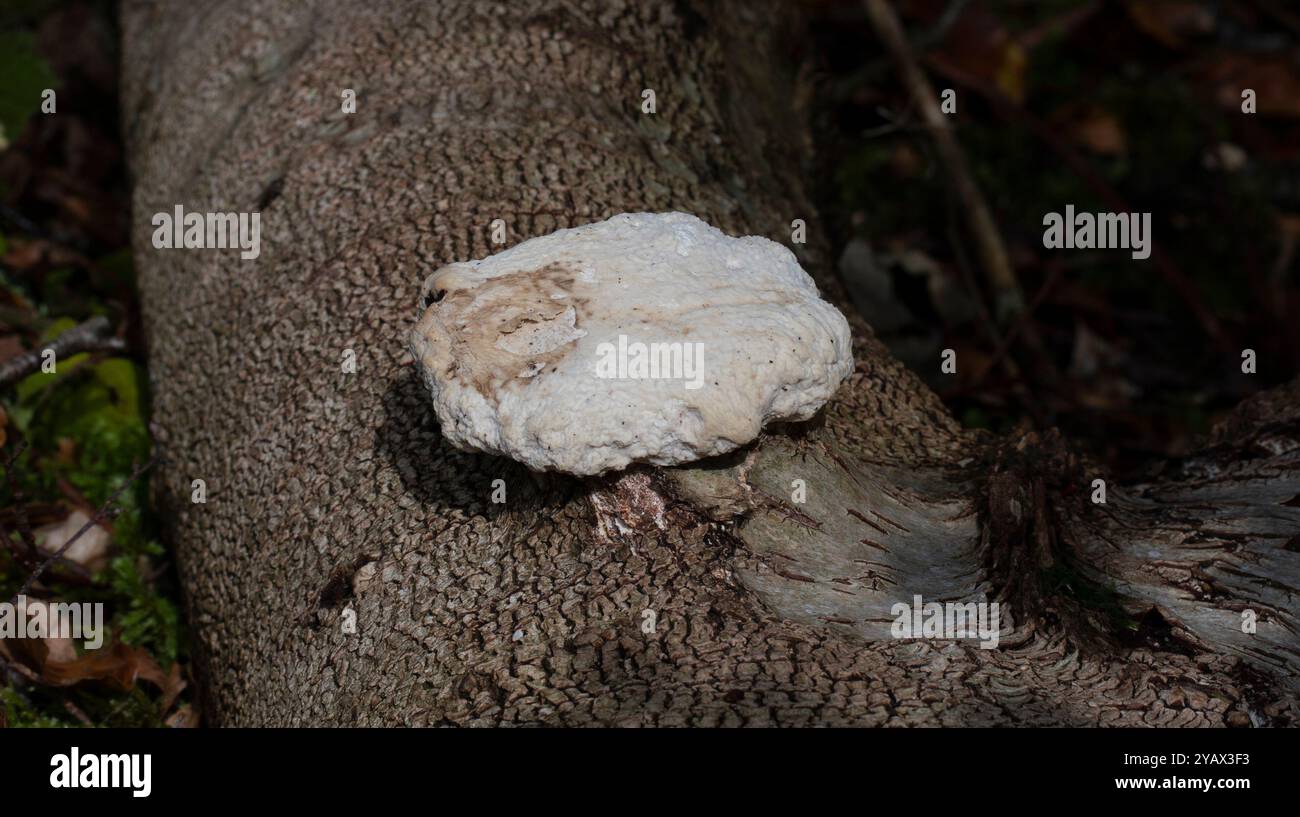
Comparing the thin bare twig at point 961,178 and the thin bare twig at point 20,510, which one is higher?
the thin bare twig at point 961,178

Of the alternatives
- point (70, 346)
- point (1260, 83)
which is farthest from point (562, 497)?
point (1260, 83)

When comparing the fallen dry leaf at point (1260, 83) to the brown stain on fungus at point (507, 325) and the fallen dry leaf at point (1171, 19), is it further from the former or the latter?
the brown stain on fungus at point (507, 325)

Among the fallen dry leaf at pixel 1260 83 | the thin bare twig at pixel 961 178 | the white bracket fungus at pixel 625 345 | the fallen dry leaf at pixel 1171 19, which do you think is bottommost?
the white bracket fungus at pixel 625 345

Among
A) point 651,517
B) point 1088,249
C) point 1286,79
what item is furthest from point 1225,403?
point 651,517

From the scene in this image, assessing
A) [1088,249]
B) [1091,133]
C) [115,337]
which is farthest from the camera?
[1091,133]

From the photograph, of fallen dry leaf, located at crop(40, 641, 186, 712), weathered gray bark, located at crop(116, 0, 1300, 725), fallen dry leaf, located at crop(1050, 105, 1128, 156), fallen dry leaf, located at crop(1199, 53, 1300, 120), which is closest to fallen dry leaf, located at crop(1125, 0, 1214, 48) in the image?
fallen dry leaf, located at crop(1199, 53, 1300, 120)

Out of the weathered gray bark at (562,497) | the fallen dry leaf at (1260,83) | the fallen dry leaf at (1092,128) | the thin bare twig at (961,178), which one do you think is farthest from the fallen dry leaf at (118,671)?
the fallen dry leaf at (1260,83)

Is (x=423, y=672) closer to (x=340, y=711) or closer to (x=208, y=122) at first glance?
(x=340, y=711)

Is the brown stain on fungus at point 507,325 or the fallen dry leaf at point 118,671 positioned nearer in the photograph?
the brown stain on fungus at point 507,325
